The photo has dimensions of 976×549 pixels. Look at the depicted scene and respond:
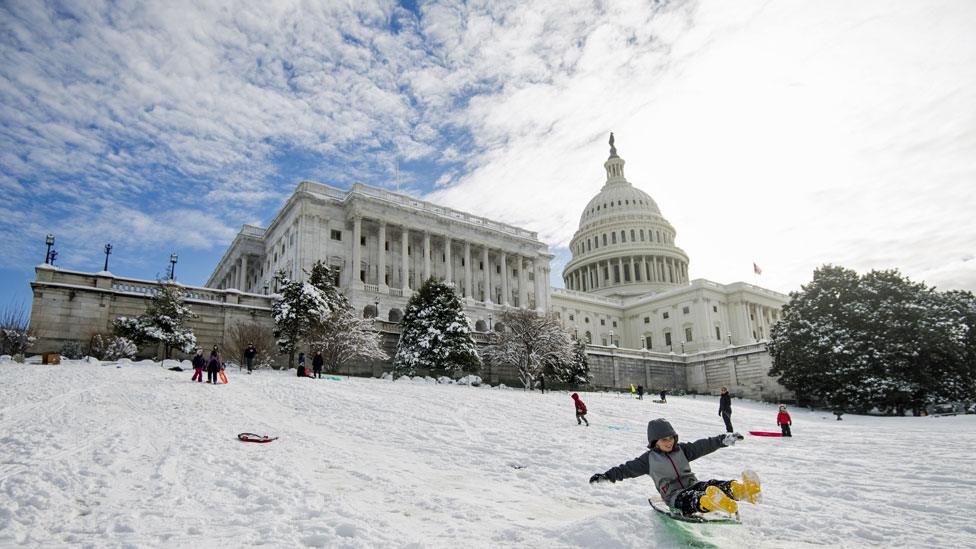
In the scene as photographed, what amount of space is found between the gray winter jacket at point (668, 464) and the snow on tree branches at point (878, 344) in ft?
118

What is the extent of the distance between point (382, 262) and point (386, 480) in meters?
45.1

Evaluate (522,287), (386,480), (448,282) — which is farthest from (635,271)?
(386,480)

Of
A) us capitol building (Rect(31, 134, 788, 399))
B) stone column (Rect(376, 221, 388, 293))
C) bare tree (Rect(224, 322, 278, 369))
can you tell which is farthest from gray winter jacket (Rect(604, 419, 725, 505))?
stone column (Rect(376, 221, 388, 293))

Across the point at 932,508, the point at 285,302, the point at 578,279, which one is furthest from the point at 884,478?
the point at 578,279

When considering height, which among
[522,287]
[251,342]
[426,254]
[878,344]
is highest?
[426,254]

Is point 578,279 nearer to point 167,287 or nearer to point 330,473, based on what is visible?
point 167,287

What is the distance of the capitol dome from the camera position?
9856 centimetres

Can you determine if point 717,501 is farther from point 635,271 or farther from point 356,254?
point 635,271

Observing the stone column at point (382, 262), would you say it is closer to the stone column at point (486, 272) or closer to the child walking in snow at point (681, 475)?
the stone column at point (486, 272)

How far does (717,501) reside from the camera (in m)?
5.42

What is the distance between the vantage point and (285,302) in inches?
1366

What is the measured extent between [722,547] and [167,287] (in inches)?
1305

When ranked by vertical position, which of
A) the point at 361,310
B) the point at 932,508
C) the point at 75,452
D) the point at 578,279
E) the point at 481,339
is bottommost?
the point at 932,508

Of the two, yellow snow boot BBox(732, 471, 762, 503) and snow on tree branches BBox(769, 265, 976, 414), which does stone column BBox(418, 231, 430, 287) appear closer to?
snow on tree branches BBox(769, 265, 976, 414)
